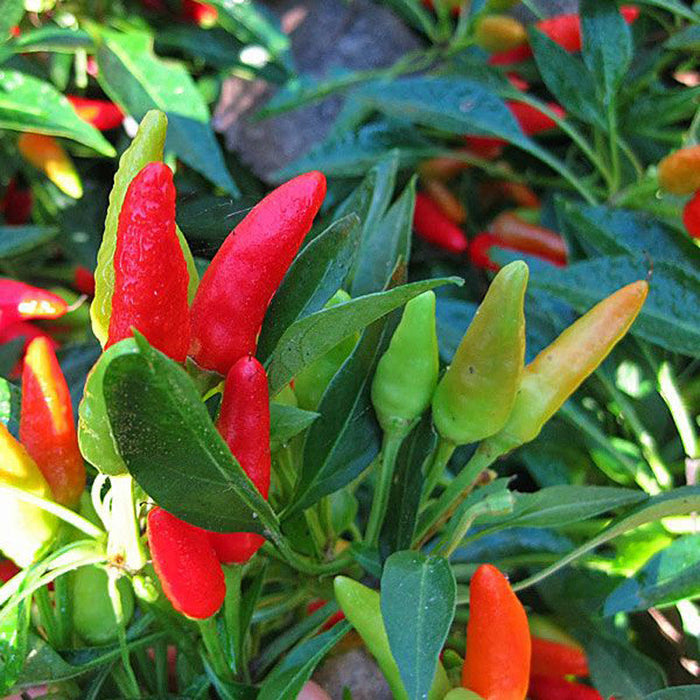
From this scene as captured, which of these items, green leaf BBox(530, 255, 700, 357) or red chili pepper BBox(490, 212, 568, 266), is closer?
green leaf BBox(530, 255, 700, 357)

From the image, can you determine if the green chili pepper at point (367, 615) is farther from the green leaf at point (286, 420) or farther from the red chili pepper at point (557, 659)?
the red chili pepper at point (557, 659)

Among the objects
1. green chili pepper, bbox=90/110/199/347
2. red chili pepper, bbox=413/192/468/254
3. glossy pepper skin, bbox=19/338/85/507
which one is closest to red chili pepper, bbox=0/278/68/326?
glossy pepper skin, bbox=19/338/85/507

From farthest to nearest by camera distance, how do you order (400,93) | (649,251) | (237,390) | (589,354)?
(400,93)
(649,251)
(589,354)
(237,390)

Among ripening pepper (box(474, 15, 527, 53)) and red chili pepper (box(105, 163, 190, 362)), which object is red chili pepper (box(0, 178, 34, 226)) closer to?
ripening pepper (box(474, 15, 527, 53))

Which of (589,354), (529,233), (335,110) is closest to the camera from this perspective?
(589,354)

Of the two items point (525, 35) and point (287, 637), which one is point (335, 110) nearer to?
point (525, 35)

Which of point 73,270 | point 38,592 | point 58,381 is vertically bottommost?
point 73,270

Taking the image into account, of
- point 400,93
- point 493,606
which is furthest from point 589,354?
point 400,93
